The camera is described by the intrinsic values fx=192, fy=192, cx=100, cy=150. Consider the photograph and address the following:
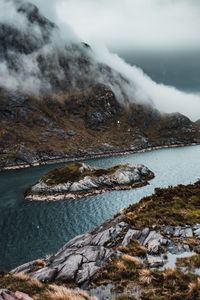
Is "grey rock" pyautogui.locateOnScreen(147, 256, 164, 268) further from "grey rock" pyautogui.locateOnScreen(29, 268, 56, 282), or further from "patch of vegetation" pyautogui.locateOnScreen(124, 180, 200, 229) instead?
"grey rock" pyautogui.locateOnScreen(29, 268, 56, 282)

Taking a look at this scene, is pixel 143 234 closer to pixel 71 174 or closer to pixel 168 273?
pixel 168 273

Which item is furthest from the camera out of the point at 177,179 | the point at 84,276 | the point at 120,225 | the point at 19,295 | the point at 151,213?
the point at 177,179

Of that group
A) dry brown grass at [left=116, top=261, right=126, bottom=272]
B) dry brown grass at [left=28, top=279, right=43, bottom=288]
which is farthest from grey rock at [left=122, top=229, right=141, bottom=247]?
dry brown grass at [left=28, top=279, right=43, bottom=288]

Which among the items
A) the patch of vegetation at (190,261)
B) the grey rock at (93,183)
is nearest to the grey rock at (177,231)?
Result: the patch of vegetation at (190,261)

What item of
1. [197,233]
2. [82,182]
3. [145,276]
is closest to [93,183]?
[82,182]

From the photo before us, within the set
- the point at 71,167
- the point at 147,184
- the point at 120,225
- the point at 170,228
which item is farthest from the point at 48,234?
the point at 147,184

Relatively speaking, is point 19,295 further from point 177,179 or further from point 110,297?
point 177,179
